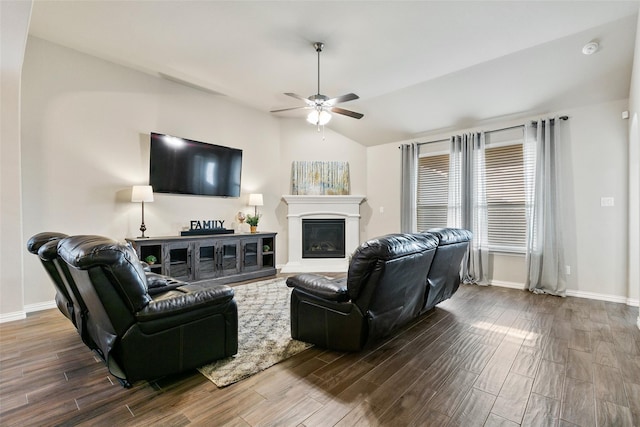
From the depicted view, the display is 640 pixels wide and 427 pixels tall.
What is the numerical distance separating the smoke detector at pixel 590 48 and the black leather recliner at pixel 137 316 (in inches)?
178

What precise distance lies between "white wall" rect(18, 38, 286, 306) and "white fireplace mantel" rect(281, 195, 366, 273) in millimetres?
1405

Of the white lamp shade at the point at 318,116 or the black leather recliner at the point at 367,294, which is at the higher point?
the white lamp shade at the point at 318,116

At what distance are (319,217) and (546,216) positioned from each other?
3.78m

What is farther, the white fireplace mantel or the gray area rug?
the white fireplace mantel

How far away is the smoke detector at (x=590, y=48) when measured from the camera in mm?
3203

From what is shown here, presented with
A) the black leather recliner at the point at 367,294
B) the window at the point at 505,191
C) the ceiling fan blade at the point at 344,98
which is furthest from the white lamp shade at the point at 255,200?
the window at the point at 505,191

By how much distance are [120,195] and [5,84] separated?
1.61 m

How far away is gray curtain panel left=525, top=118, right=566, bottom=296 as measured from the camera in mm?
4148

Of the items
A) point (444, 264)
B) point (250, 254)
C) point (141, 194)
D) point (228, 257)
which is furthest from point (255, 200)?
point (444, 264)

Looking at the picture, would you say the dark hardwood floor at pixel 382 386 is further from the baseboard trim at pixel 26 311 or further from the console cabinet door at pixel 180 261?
the console cabinet door at pixel 180 261

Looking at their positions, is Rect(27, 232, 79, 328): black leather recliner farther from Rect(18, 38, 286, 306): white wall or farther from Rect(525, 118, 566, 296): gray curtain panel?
Rect(525, 118, 566, 296): gray curtain panel

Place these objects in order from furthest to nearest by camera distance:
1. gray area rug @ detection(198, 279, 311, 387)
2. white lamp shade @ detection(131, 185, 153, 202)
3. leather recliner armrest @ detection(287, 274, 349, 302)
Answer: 1. white lamp shade @ detection(131, 185, 153, 202)
2. leather recliner armrest @ detection(287, 274, 349, 302)
3. gray area rug @ detection(198, 279, 311, 387)

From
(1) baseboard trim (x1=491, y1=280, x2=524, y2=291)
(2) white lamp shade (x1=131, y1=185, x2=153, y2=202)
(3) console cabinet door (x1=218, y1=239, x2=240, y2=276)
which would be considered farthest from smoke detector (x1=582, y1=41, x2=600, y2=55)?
(2) white lamp shade (x1=131, y1=185, x2=153, y2=202)

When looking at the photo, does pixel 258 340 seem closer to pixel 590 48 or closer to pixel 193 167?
pixel 193 167
